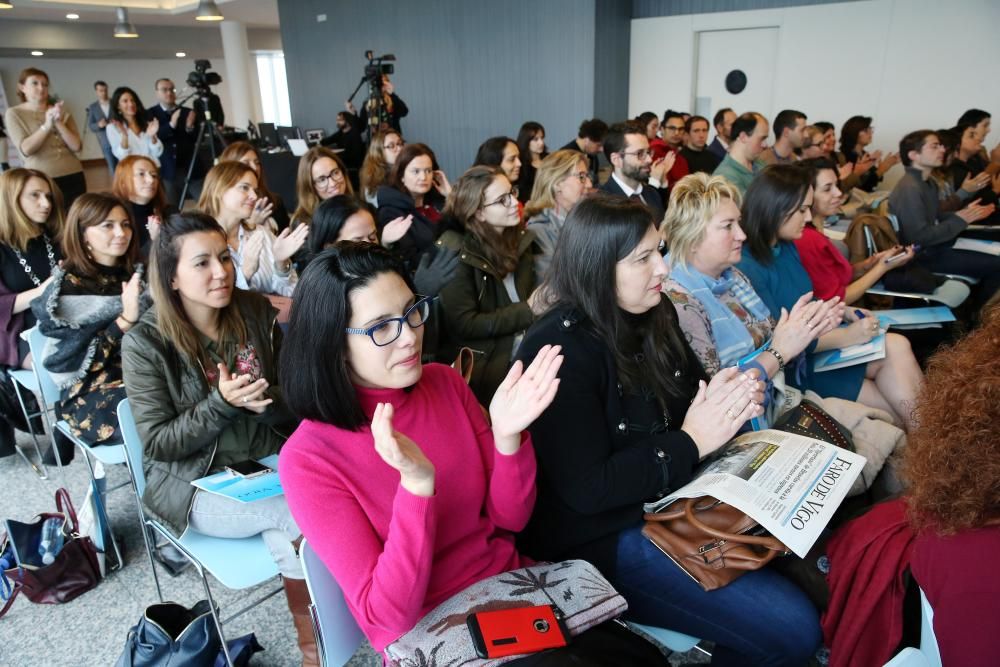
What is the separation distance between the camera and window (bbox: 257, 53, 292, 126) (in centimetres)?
1806

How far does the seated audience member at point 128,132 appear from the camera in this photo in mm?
6098

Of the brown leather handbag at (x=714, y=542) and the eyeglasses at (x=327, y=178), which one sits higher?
Result: the eyeglasses at (x=327, y=178)

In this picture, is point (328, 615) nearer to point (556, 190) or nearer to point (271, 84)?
point (556, 190)

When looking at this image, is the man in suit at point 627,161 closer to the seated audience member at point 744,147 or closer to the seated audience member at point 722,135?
the seated audience member at point 744,147

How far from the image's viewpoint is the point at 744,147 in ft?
14.5

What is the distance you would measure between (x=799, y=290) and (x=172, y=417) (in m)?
2.28

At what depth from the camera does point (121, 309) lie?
2.42 meters

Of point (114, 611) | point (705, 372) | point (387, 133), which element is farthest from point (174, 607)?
point (387, 133)

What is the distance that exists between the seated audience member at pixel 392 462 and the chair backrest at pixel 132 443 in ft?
2.44

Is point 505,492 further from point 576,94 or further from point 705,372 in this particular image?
point 576,94

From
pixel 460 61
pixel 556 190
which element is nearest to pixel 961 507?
pixel 556 190

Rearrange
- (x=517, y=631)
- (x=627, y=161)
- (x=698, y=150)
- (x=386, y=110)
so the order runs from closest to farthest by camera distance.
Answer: (x=517, y=631) → (x=627, y=161) → (x=698, y=150) → (x=386, y=110)

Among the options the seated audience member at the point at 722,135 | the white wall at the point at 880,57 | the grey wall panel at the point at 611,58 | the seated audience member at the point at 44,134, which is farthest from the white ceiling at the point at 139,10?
the seated audience member at the point at 722,135

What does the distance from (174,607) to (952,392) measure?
1.79m
